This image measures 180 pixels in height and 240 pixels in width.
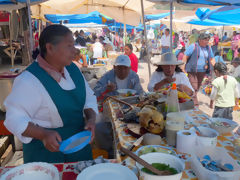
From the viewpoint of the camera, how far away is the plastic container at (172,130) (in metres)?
1.56

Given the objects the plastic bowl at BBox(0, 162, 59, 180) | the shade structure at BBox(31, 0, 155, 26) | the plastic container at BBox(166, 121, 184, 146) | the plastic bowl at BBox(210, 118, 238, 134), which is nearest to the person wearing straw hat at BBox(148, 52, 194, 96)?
the plastic bowl at BBox(210, 118, 238, 134)

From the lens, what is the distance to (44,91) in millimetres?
1537

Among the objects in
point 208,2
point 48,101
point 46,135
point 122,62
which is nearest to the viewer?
point 46,135

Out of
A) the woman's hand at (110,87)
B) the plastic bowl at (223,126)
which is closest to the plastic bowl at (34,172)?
the plastic bowl at (223,126)

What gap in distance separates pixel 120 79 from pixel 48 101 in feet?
7.40

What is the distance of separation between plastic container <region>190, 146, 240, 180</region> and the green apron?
3.24 feet

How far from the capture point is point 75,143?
49.1 inches

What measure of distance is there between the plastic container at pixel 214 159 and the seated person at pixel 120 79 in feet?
7.22

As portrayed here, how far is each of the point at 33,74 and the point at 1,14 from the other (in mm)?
9982

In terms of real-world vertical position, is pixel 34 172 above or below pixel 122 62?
below

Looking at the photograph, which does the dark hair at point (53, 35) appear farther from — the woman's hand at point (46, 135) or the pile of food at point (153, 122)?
the pile of food at point (153, 122)

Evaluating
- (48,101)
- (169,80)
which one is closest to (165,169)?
(48,101)

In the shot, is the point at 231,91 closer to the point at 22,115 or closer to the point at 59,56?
the point at 59,56

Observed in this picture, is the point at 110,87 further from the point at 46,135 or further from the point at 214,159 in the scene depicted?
the point at 214,159
